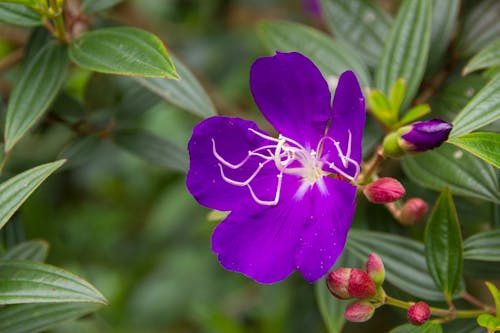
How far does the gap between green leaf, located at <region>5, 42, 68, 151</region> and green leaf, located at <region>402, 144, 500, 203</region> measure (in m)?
0.65

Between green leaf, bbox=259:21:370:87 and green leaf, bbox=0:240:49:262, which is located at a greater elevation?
green leaf, bbox=259:21:370:87

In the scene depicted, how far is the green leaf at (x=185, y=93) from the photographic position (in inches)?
50.9

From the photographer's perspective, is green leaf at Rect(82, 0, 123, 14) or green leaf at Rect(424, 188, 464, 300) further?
green leaf at Rect(82, 0, 123, 14)

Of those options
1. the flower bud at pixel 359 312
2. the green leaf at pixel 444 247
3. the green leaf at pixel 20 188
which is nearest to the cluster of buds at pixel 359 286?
the flower bud at pixel 359 312

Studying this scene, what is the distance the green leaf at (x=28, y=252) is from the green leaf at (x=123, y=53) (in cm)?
33

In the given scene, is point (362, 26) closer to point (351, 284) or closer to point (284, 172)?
point (284, 172)

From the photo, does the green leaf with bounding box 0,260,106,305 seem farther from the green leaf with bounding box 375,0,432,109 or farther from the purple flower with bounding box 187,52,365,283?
the green leaf with bounding box 375,0,432,109

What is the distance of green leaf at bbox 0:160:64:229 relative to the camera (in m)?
1.09

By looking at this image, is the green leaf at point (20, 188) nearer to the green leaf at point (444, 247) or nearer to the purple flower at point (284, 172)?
the purple flower at point (284, 172)

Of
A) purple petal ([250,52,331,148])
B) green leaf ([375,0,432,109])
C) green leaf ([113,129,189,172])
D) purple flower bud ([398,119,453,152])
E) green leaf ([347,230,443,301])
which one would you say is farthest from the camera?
green leaf ([113,129,189,172])

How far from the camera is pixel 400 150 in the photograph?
42.4 inches

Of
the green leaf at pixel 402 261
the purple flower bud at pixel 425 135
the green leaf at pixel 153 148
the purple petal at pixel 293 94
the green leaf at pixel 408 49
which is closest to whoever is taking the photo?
the purple flower bud at pixel 425 135

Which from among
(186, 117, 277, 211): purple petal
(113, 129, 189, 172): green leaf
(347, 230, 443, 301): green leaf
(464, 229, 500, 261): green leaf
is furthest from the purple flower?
(113, 129, 189, 172): green leaf

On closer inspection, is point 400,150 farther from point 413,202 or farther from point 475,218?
point 475,218
